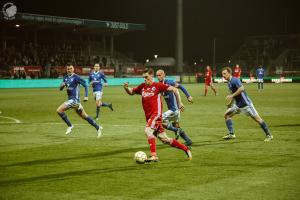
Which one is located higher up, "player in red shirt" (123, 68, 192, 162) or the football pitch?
"player in red shirt" (123, 68, 192, 162)

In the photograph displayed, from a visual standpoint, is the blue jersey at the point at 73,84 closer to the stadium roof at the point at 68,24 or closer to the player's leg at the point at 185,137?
the player's leg at the point at 185,137

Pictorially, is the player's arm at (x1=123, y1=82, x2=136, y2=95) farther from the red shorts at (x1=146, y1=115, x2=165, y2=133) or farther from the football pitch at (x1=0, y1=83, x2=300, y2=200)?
the football pitch at (x1=0, y1=83, x2=300, y2=200)

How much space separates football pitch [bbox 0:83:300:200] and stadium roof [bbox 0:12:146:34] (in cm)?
4008

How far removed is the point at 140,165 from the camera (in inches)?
409

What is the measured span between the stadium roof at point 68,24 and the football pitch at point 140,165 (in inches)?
1578

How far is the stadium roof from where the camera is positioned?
56250mm

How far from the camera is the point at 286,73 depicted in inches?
2963

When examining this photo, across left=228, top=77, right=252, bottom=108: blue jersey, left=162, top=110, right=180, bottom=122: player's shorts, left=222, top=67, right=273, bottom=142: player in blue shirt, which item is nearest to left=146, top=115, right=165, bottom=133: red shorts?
left=162, top=110, right=180, bottom=122: player's shorts

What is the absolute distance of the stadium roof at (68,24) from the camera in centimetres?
5625

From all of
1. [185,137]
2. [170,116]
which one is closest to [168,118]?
[170,116]

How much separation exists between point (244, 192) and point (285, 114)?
14809 mm

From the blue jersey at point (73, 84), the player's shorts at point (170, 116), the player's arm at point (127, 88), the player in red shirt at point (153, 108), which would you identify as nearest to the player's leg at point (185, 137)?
the player's shorts at point (170, 116)

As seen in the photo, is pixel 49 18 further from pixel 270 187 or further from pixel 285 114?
pixel 270 187

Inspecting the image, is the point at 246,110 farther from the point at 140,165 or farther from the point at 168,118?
the point at 140,165
